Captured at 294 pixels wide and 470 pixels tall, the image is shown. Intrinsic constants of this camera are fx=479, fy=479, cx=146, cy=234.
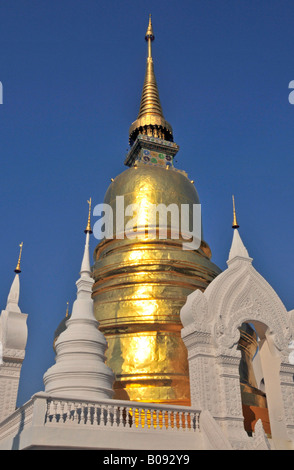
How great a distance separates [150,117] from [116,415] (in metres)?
16.6

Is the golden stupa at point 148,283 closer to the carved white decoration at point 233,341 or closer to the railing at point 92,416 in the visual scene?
the carved white decoration at point 233,341

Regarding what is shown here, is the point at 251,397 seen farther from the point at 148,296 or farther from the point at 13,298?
the point at 13,298

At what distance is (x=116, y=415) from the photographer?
1009cm

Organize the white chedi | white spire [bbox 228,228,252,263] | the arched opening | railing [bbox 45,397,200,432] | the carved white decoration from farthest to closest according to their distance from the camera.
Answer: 1. white spire [bbox 228,228,252,263]
2. the arched opening
3. the carved white decoration
4. the white chedi
5. railing [bbox 45,397,200,432]

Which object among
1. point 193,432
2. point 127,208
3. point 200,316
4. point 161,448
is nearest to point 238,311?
point 200,316

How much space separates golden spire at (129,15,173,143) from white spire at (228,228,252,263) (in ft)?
33.9

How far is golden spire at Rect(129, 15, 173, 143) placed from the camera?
23.4m

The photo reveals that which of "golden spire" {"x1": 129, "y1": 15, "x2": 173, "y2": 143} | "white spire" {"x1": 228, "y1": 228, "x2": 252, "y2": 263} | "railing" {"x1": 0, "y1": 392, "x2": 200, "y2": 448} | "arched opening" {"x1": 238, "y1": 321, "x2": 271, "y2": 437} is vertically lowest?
"railing" {"x1": 0, "y1": 392, "x2": 200, "y2": 448}

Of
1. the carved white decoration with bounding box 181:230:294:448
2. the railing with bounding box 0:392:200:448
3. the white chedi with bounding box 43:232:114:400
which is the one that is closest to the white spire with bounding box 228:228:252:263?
the carved white decoration with bounding box 181:230:294:448

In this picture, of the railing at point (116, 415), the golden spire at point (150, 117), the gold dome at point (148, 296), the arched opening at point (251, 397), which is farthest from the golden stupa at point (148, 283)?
the railing at point (116, 415)

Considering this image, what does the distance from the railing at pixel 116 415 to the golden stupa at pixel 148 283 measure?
92.2 inches

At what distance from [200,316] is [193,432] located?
9.52 ft

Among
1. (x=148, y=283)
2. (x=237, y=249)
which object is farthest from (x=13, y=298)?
(x=237, y=249)

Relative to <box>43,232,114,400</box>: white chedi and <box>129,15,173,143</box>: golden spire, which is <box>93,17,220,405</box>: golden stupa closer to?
<box>129,15,173,143</box>: golden spire
